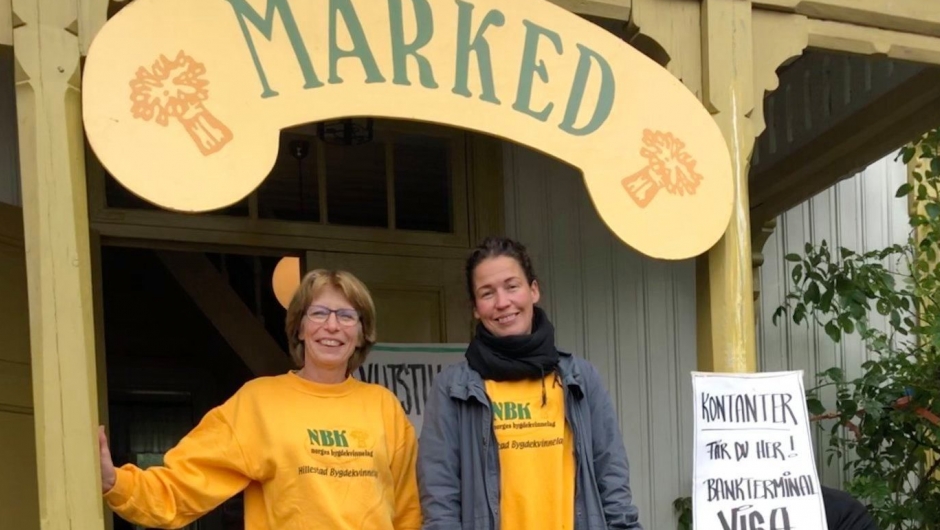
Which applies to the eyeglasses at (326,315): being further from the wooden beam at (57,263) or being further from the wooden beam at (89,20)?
the wooden beam at (89,20)

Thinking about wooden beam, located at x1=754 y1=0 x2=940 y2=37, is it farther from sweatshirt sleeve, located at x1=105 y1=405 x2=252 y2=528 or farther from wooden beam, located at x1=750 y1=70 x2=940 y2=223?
sweatshirt sleeve, located at x1=105 y1=405 x2=252 y2=528

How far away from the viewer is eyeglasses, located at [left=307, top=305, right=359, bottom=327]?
3693 mm

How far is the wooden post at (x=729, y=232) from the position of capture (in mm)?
4328

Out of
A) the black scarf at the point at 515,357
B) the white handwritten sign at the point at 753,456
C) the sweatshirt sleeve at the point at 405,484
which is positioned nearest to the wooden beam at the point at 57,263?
the sweatshirt sleeve at the point at 405,484

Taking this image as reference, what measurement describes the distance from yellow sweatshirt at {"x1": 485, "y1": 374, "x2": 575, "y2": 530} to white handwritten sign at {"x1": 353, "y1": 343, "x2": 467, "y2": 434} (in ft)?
6.56

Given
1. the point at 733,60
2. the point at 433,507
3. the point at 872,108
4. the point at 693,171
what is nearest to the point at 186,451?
the point at 433,507

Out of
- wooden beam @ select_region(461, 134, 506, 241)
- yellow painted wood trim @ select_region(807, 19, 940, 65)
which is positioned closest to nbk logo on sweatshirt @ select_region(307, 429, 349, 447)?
yellow painted wood trim @ select_region(807, 19, 940, 65)

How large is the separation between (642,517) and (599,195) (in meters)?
2.56

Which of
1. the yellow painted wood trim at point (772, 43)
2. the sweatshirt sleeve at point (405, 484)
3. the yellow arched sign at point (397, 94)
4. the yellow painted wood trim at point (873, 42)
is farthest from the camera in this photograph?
the yellow painted wood trim at point (873, 42)

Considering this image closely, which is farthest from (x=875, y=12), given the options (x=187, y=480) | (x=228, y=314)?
(x=228, y=314)

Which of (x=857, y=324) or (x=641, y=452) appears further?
(x=857, y=324)

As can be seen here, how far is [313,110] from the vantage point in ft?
12.0

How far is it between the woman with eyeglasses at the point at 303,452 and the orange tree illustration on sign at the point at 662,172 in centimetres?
95

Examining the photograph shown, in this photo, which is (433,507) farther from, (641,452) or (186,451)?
(641,452)
